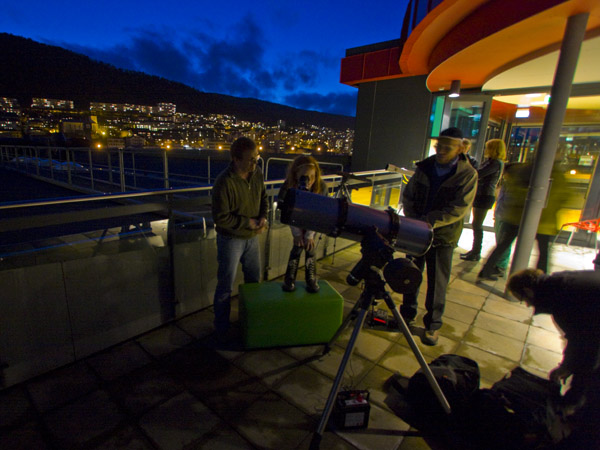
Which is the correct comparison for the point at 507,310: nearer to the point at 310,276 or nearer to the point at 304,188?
the point at 310,276

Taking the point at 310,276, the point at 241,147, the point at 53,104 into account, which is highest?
the point at 53,104

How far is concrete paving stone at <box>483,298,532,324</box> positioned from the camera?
139 inches

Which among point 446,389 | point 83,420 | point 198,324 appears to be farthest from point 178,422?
point 446,389

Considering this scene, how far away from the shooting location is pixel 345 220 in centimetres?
181

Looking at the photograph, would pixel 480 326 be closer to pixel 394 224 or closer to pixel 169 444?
pixel 394 224

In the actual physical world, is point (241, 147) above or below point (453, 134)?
below

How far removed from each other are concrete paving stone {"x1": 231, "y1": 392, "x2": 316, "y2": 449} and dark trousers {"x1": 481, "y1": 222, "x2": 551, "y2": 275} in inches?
141

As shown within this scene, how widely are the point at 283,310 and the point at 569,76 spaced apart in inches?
153

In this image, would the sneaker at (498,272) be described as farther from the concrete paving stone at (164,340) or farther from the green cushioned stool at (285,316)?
the concrete paving stone at (164,340)

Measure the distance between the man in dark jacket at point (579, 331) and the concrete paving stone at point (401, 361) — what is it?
99 centimetres

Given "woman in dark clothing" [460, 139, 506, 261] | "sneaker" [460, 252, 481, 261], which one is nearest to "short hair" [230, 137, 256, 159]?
"woman in dark clothing" [460, 139, 506, 261]

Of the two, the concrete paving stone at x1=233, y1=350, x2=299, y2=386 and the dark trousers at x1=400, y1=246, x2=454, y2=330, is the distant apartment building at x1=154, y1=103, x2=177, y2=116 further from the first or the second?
the dark trousers at x1=400, y1=246, x2=454, y2=330

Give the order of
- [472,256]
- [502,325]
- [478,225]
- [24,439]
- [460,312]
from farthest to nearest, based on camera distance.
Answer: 1. [472,256]
2. [478,225]
3. [460,312]
4. [502,325]
5. [24,439]

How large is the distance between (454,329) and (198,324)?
2.64 metres
